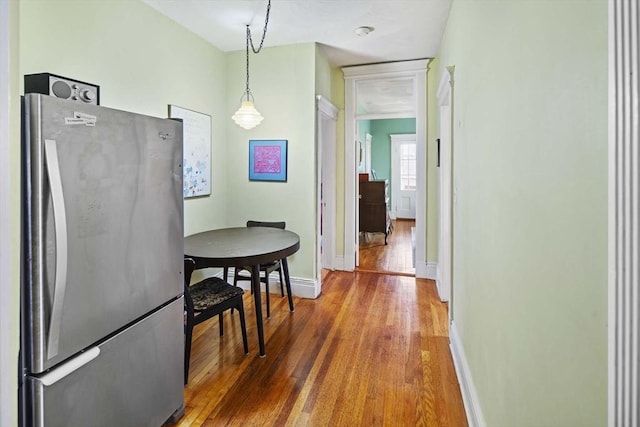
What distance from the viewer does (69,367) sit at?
133cm

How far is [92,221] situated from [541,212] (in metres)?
1.55

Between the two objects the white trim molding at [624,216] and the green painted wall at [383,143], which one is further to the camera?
the green painted wall at [383,143]

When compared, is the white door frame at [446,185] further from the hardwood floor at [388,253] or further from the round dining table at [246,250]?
the round dining table at [246,250]

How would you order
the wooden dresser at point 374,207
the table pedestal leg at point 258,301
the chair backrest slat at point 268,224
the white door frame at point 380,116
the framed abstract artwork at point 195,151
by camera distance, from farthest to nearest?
the wooden dresser at point 374,207, the white door frame at point 380,116, the chair backrest slat at point 268,224, the framed abstract artwork at point 195,151, the table pedestal leg at point 258,301

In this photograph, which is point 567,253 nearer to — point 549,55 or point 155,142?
point 549,55

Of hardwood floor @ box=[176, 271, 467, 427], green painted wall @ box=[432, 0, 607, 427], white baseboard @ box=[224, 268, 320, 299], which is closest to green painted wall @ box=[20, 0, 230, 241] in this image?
white baseboard @ box=[224, 268, 320, 299]

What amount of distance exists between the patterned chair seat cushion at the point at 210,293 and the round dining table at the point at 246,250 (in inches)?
7.5

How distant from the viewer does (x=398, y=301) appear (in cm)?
377

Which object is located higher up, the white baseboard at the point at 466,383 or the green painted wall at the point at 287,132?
the green painted wall at the point at 287,132

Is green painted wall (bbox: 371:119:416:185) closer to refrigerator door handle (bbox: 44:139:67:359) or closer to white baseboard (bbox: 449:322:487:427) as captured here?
white baseboard (bbox: 449:322:487:427)

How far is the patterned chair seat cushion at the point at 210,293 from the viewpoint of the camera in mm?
2389

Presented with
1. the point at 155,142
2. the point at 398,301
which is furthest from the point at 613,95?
the point at 398,301

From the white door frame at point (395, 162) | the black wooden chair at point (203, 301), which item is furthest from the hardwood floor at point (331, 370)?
the white door frame at point (395, 162)

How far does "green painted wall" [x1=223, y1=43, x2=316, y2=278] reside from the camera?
12.5ft
